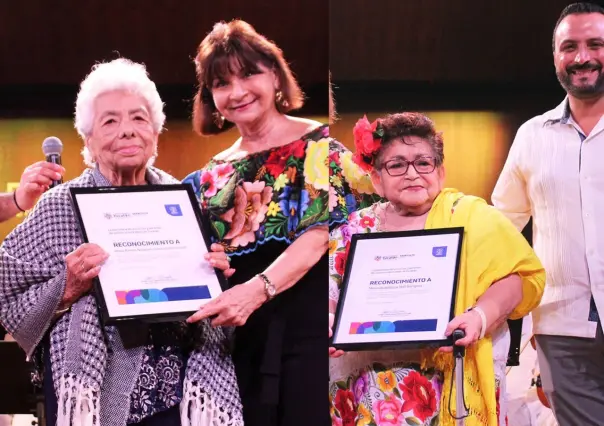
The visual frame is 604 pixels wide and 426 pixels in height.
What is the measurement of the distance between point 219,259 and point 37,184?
0.69 metres

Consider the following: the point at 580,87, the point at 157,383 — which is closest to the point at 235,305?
the point at 157,383

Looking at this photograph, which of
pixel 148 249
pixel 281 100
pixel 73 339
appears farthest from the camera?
pixel 281 100

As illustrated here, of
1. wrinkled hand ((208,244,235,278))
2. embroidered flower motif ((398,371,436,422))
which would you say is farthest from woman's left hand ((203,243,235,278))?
embroidered flower motif ((398,371,436,422))

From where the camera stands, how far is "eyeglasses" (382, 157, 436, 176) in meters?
2.88

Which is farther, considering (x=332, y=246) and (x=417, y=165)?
(x=332, y=246)

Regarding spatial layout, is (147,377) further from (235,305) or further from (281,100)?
(281,100)

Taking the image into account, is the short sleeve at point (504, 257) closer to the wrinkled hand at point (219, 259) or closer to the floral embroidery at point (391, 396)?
the floral embroidery at point (391, 396)

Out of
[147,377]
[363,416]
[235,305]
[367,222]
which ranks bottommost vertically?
[363,416]

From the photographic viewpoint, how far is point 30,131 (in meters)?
3.06

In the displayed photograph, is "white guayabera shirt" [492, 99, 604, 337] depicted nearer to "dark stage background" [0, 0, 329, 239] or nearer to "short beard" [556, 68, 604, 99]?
"short beard" [556, 68, 604, 99]

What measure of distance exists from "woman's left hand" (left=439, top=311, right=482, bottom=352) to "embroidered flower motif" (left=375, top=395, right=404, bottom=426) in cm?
32

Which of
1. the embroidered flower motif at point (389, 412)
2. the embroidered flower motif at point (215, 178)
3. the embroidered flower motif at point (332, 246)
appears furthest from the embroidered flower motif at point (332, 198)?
the embroidered flower motif at point (389, 412)

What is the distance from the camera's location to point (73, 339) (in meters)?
2.72

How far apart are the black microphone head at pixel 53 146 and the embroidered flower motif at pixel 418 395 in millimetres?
1408
